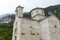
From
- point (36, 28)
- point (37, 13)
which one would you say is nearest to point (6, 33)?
point (37, 13)

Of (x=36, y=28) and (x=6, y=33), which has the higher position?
(x=36, y=28)

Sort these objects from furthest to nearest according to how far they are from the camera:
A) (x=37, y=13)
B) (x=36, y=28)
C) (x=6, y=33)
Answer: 1. (x=6, y=33)
2. (x=37, y=13)
3. (x=36, y=28)

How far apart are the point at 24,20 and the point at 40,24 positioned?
3477mm

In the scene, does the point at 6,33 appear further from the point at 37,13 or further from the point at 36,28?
the point at 36,28

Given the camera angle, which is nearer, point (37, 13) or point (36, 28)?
point (36, 28)

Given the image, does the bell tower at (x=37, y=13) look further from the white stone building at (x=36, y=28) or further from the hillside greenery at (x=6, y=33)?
A: the hillside greenery at (x=6, y=33)

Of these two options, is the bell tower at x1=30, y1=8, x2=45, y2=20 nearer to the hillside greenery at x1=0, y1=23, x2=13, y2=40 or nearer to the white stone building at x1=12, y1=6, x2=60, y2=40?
the white stone building at x1=12, y1=6, x2=60, y2=40

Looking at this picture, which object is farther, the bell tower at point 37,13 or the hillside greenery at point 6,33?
the hillside greenery at point 6,33

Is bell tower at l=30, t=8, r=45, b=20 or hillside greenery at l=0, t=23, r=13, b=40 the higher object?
bell tower at l=30, t=8, r=45, b=20

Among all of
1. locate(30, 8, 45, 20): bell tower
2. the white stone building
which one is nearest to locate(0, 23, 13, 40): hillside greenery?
locate(30, 8, 45, 20): bell tower

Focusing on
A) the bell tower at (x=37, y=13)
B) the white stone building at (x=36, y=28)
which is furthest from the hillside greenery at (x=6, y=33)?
the white stone building at (x=36, y=28)

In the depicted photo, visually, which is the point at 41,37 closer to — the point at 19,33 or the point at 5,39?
the point at 19,33

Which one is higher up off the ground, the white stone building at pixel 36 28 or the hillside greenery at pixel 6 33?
the white stone building at pixel 36 28

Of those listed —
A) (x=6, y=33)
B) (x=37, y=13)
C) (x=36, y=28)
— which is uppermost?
(x=37, y=13)
